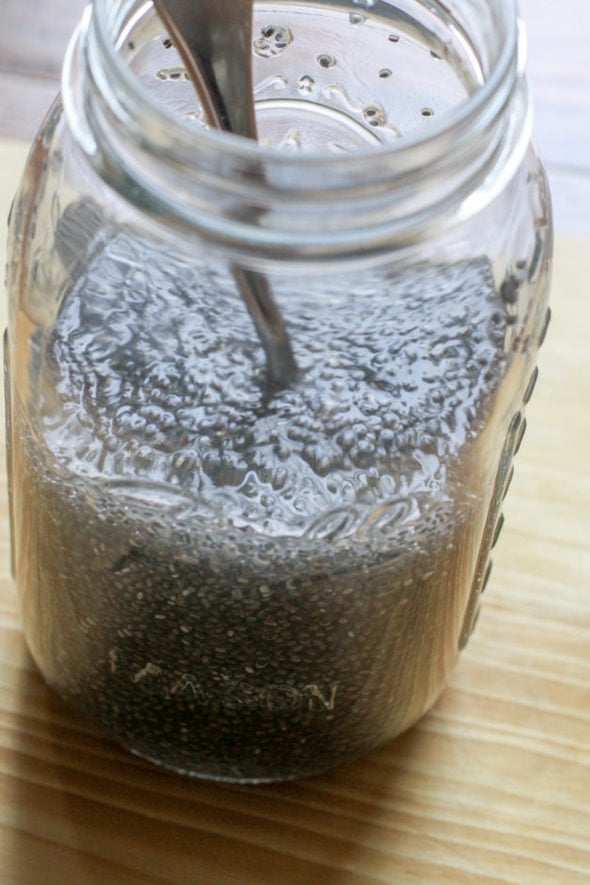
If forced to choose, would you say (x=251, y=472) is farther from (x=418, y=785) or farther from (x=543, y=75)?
(x=543, y=75)

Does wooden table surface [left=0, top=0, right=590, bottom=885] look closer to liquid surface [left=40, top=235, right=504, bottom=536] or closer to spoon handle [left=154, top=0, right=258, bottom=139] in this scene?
liquid surface [left=40, top=235, right=504, bottom=536]

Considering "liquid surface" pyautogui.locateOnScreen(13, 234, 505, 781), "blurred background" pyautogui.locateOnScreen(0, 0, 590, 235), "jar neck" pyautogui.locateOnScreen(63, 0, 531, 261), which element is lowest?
"blurred background" pyautogui.locateOnScreen(0, 0, 590, 235)

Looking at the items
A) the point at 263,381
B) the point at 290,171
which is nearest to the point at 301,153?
the point at 290,171

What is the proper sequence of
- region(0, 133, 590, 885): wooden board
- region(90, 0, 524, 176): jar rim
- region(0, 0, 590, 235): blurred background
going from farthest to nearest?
region(0, 0, 590, 235): blurred background, region(0, 133, 590, 885): wooden board, region(90, 0, 524, 176): jar rim

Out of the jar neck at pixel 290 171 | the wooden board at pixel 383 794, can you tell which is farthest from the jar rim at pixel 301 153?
the wooden board at pixel 383 794

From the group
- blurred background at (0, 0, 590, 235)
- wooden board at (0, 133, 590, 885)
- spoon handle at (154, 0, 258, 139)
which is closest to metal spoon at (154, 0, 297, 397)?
spoon handle at (154, 0, 258, 139)
